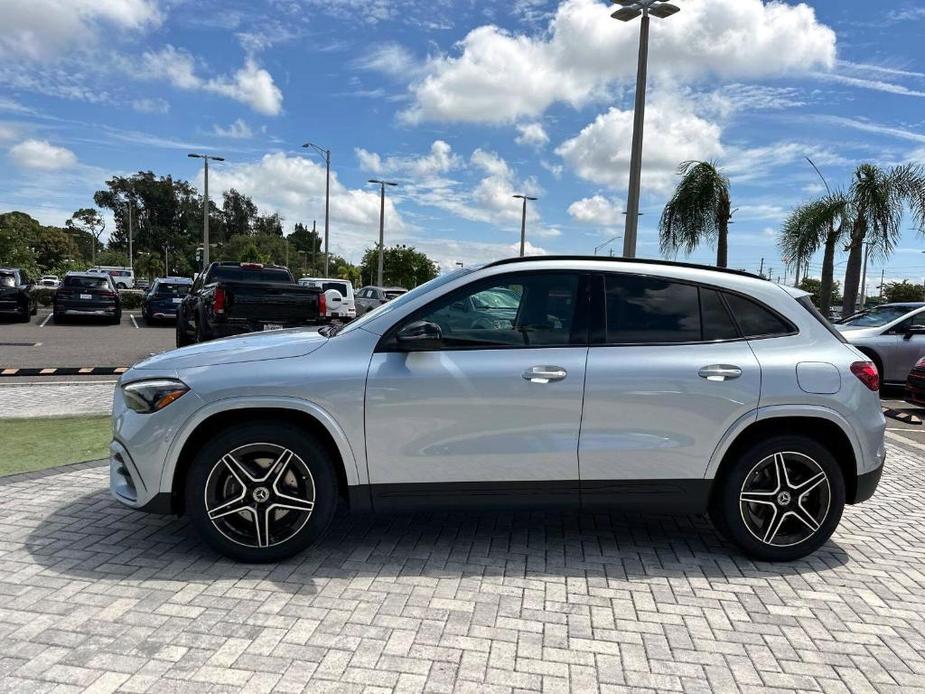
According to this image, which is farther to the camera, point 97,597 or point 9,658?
point 97,597

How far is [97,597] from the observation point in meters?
3.30

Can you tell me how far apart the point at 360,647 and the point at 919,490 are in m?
5.17

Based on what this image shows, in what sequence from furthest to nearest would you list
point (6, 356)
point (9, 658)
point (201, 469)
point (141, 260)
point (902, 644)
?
point (141, 260) < point (6, 356) < point (201, 469) < point (902, 644) < point (9, 658)

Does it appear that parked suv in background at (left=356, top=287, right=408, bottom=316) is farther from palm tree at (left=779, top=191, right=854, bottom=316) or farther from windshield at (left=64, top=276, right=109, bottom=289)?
palm tree at (left=779, top=191, right=854, bottom=316)

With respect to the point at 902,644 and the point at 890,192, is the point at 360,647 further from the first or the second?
the point at 890,192

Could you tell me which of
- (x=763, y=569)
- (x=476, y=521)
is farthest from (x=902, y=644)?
(x=476, y=521)

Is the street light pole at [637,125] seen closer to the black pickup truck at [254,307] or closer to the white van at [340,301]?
the black pickup truck at [254,307]

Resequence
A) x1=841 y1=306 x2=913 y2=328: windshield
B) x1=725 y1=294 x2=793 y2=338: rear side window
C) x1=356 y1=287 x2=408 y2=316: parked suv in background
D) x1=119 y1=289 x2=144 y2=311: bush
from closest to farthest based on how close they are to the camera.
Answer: x1=725 y1=294 x2=793 y2=338: rear side window
x1=841 y1=306 x2=913 y2=328: windshield
x1=356 y1=287 x2=408 y2=316: parked suv in background
x1=119 y1=289 x2=144 y2=311: bush

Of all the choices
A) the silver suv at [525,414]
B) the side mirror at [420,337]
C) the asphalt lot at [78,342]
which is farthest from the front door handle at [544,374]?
the asphalt lot at [78,342]

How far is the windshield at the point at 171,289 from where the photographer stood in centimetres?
2267

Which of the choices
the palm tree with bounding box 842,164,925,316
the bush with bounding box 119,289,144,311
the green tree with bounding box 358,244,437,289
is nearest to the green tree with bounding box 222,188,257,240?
the green tree with bounding box 358,244,437,289

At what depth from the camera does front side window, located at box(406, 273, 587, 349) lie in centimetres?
371

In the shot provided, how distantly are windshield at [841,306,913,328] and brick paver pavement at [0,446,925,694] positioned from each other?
26.6 feet

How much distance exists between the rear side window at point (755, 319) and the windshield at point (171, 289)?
71.8 feet
